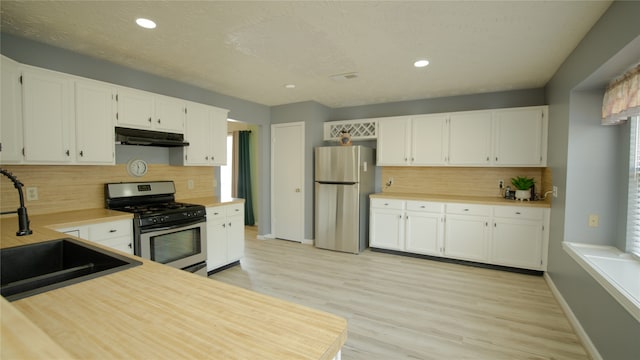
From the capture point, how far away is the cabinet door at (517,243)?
3453mm

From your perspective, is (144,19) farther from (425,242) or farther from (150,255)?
(425,242)

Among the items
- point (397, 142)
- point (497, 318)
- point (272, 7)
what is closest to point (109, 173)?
point (272, 7)

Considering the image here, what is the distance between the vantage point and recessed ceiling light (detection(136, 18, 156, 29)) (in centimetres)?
215

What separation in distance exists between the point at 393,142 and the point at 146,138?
10.9 ft

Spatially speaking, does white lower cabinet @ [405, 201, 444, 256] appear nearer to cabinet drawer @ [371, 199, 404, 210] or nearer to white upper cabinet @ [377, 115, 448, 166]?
cabinet drawer @ [371, 199, 404, 210]

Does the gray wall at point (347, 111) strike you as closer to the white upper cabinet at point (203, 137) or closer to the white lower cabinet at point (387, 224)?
the white lower cabinet at point (387, 224)

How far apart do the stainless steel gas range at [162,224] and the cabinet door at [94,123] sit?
1.40ft

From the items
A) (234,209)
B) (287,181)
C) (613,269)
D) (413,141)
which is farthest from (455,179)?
(234,209)

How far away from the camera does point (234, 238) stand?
3.72 metres

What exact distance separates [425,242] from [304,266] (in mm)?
1758

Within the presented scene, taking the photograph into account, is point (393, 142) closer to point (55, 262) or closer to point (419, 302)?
point (419, 302)

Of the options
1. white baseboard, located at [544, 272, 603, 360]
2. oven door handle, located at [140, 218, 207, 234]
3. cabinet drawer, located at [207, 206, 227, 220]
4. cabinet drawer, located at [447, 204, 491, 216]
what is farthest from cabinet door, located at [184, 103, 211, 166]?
white baseboard, located at [544, 272, 603, 360]

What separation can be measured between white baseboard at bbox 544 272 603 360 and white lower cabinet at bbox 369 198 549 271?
0.50 meters

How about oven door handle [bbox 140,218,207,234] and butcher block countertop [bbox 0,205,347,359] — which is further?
oven door handle [bbox 140,218,207,234]
